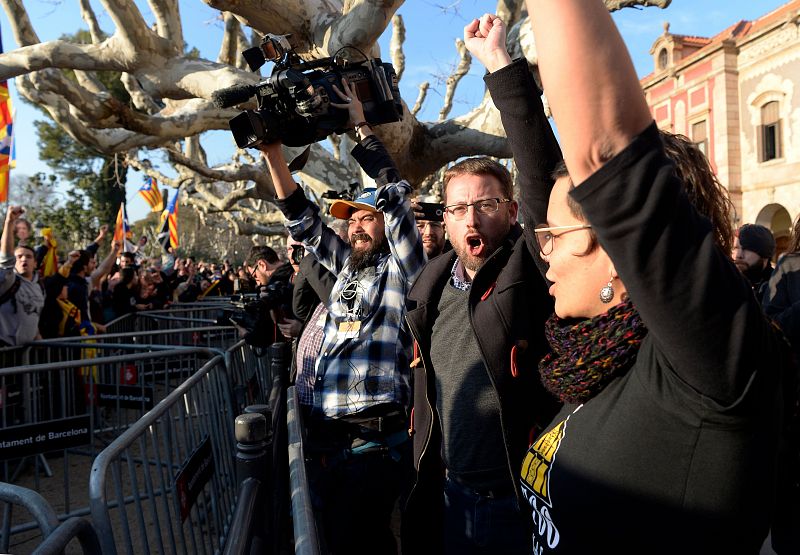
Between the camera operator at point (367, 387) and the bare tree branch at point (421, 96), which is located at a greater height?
the bare tree branch at point (421, 96)

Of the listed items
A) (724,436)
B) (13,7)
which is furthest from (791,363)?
(13,7)

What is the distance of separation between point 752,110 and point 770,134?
1.25 meters

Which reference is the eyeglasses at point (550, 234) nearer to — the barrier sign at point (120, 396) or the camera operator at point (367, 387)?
the camera operator at point (367, 387)

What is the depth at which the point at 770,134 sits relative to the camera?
79.5 ft

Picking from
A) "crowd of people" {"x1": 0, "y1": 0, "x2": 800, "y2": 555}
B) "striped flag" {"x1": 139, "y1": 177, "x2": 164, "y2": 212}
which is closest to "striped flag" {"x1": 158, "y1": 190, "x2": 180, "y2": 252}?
"striped flag" {"x1": 139, "y1": 177, "x2": 164, "y2": 212}

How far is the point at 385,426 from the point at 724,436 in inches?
81.4

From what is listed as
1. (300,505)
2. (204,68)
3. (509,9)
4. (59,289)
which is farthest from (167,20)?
(300,505)

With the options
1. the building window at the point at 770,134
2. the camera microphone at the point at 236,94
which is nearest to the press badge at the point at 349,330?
the camera microphone at the point at 236,94

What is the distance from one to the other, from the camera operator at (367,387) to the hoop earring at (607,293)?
1.63 meters

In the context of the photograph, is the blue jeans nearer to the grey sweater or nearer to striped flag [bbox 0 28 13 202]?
the grey sweater

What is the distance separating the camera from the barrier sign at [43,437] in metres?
2.85

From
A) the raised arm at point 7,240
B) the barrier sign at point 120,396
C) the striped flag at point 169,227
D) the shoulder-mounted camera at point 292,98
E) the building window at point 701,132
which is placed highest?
the building window at point 701,132

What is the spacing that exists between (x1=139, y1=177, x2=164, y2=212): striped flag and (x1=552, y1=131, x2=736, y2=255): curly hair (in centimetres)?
2189

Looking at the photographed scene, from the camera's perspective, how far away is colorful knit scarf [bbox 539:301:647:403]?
109cm
